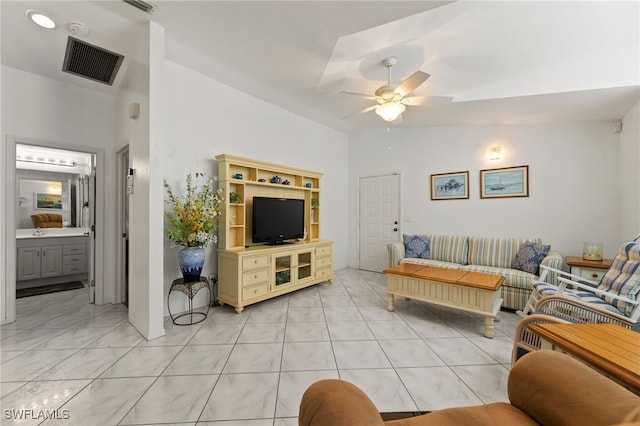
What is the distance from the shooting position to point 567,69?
2.79 m

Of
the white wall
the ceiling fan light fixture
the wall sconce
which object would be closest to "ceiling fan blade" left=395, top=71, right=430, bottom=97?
the ceiling fan light fixture

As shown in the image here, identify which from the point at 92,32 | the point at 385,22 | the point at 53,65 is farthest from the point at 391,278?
the point at 53,65

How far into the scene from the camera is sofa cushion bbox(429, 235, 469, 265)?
4.05 meters

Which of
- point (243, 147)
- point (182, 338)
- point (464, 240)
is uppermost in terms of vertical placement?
point (243, 147)

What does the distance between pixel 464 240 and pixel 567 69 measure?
8.13 feet

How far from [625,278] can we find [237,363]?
11.0ft

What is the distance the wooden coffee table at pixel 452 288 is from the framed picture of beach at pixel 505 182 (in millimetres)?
1811

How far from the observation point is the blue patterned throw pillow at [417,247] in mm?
4273

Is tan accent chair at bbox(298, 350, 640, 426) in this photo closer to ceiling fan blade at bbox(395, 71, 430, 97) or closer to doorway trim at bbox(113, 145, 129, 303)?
ceiling fan blade at bbox(395, 71, 430, 97)

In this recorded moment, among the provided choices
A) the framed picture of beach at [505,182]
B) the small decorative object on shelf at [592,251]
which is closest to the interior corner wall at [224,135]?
the framed picture of beach at [505,182]

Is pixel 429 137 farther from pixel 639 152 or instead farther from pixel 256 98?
pixel 256 98

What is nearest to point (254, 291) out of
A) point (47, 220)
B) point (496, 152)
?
point (496, 152)

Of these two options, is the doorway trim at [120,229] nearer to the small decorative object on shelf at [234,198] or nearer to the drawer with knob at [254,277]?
the small decorative object on shelf at [234,198]

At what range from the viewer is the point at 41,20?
216 cm
